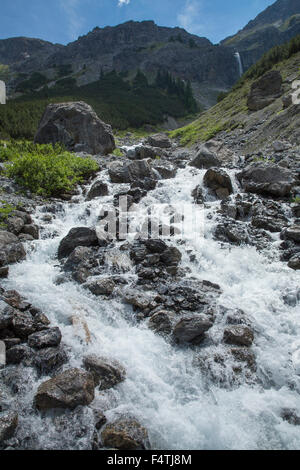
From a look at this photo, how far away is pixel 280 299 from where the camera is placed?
768cm

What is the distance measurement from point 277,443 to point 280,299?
12.7 feet

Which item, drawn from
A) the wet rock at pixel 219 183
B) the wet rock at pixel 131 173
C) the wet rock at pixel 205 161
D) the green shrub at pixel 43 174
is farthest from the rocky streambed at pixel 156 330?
the wet rock at pixel 205 161

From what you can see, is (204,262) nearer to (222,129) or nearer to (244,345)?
(244,345)

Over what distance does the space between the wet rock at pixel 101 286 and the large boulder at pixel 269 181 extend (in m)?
9.04

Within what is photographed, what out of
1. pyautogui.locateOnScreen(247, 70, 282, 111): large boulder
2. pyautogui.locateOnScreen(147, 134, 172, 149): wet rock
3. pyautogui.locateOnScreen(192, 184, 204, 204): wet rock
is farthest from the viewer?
pyautogui.locateOnScreen(147, 134, 172, 149): wet rock

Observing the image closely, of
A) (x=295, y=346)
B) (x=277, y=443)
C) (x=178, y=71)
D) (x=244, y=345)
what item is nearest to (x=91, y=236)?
(x=244, y=345)

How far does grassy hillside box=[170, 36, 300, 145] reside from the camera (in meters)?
32.5

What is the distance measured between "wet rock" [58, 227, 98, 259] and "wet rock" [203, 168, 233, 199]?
705 centimetres

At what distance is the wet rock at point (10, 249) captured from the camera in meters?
8.65

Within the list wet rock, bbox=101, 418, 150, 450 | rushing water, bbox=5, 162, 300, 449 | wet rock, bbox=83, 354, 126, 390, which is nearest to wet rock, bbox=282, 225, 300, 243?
rushing water, bbox=5, 162, 300, 449

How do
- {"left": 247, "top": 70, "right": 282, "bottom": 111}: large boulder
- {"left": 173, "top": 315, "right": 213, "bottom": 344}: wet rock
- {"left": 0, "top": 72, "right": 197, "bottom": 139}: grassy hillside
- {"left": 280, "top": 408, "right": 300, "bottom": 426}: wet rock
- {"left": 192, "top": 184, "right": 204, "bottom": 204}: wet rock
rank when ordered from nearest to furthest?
{"left": 280, "top": 408, "right": 300, "bottom": 426}: wet rock < {"left": 173, "top": 315, "right": 213, "bottom": 344}: wet rock < {"left": 192, "top": 184, "right": 204, "bottom": 204}: wet rock < {"left": 247, "top": 70, "right": 282, "bottom": 111}: large boulder < {"left": 0, "top": 72, "right": 197, "bottom": 139}: grassy hillside

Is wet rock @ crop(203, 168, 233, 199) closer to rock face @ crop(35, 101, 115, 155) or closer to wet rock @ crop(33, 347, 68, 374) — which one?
wet rock @ crop(33, 347, 68, 374)

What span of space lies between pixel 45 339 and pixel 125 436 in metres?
2.49

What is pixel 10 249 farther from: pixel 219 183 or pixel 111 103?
pixel 111 103
